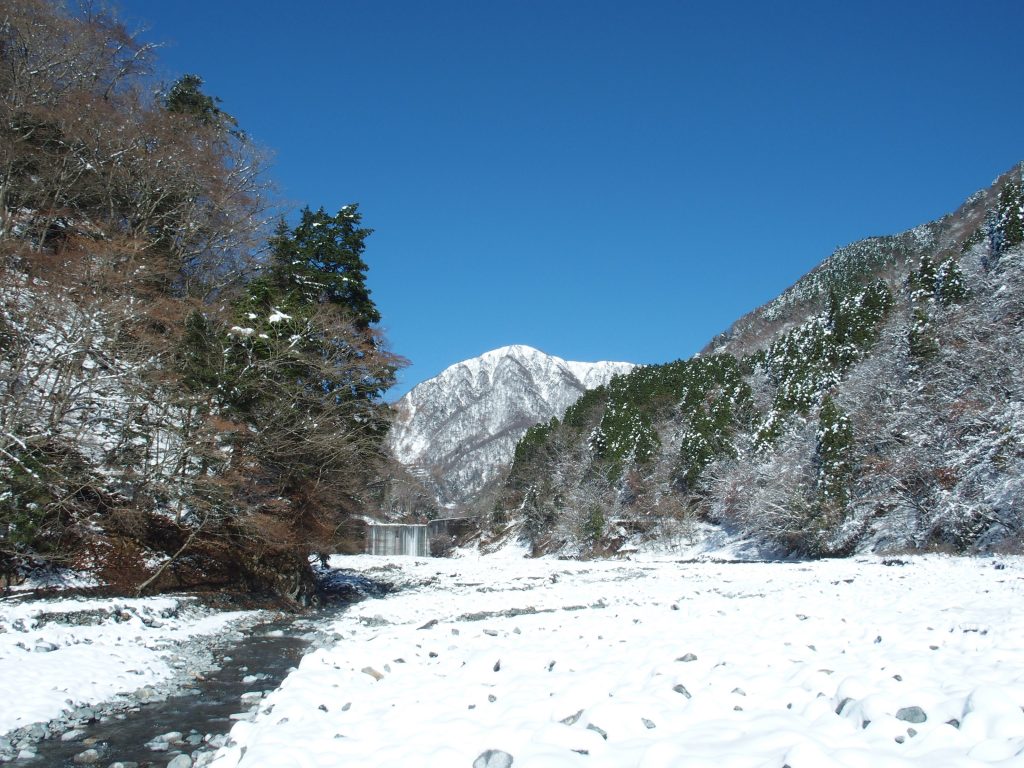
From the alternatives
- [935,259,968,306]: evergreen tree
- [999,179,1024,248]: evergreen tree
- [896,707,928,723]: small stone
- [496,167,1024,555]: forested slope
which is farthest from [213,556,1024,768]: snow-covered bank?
[999,179,1024,248]: evergreen tree

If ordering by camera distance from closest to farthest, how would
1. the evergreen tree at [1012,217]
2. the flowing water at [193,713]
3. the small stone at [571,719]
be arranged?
the small stone at [571,719] < the flowing water at [193,713] < the evergreen tree at [1012,217]

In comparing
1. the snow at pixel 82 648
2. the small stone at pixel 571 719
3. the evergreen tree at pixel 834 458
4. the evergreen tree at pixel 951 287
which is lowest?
the snow at pixel 82 648

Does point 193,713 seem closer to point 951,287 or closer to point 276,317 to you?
point 276,317

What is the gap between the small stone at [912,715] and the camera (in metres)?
4.38

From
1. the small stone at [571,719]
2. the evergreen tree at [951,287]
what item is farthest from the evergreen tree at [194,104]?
the evergreen tree at [951,287]

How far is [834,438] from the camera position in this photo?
133ft

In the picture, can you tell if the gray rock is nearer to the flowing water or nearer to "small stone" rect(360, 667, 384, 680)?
"small stone" rect(360, 667, 384, 680)

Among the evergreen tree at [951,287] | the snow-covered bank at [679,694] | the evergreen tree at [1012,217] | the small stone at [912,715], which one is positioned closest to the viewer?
the snow-covered bank at [679,694]

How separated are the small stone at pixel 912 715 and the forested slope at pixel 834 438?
27.3 meters

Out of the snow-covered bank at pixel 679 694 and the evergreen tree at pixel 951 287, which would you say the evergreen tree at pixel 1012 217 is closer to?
the evergreen tree at pixel 951 287

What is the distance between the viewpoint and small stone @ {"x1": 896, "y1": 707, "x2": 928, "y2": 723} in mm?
4379

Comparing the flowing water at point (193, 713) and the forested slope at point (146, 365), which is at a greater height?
the forested slope at point (146, 365)

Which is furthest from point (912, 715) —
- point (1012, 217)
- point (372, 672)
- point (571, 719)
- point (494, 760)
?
point (1012, 217)

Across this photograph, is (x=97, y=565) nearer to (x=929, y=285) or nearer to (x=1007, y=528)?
(x=1007, y=528)
